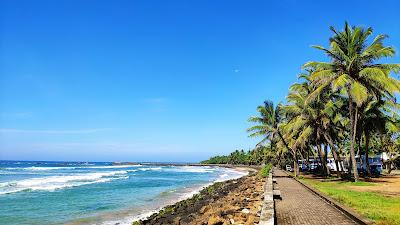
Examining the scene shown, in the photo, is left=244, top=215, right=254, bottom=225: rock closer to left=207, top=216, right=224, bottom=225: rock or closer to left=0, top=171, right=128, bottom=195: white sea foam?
left=207, top=216, right=224, bottom=225: rock

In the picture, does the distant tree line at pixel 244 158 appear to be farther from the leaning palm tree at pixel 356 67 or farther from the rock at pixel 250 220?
the rock at pixel 250 220

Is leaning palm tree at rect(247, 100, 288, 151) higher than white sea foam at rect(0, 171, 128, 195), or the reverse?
leaning palm tree at rect(247, 100, 288, 151)

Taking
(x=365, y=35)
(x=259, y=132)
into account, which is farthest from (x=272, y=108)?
(x=365, y=35)

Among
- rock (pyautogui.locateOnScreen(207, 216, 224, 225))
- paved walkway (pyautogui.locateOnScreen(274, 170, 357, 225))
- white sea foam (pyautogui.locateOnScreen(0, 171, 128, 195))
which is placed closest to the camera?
paved walkway (pyautogui.locateOnScreen(274, 170, 357, 225))

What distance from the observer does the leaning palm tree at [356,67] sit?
21.8 metres

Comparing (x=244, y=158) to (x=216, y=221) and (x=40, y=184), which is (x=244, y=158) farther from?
(x=216, y=221)

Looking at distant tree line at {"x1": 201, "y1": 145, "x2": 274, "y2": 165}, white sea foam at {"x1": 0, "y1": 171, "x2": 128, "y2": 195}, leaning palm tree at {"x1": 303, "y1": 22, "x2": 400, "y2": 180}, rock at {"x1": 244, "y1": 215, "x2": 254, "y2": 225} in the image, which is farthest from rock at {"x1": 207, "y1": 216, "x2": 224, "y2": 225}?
distant tree line at {"x1": 201, "y1": 145, "x2": 274, "y2": 165}

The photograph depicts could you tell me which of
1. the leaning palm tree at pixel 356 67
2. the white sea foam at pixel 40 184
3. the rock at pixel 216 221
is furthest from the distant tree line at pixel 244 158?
the rock at pixel 216 221

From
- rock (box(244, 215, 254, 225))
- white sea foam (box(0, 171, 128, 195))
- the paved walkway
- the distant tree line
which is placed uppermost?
the distant tree line

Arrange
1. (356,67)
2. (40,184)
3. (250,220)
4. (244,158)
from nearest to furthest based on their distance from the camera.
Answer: (250,220) → (356,67) → (40,184) → (244,158)

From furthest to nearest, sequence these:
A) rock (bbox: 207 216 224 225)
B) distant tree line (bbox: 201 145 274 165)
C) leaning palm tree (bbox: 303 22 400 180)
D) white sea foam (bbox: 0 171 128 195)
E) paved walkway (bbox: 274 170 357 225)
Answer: distant tree line (bbox: 201 145 274 165)
white sea foam (bbox: 0 171 128 195)
leaning palm tree (bbox: 303 22 400 180)
rock (bbox: 207 216 224 225)
paved walkway (bbox: 274 170 357 225)

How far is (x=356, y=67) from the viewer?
75.4 ft

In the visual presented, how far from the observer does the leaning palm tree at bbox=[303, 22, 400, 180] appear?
21.8 meters

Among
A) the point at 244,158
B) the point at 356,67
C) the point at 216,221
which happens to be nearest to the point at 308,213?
the point at 216,221
